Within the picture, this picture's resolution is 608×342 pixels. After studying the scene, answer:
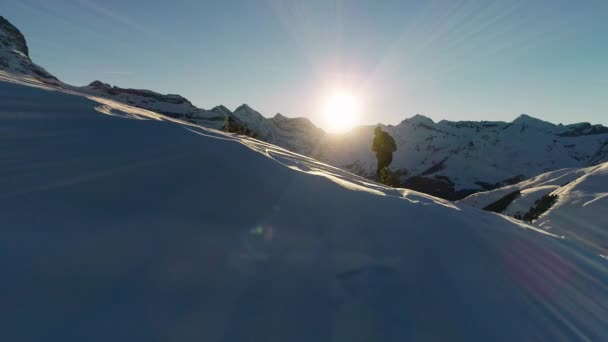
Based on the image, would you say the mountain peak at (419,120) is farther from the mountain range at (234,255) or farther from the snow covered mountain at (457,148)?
the mountain range at (234,255)

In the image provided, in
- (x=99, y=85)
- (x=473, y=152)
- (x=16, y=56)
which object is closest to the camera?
(x=16, y=56)

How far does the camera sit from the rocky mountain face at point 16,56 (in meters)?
83.9

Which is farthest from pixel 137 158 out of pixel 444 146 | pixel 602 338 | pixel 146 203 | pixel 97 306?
pixel 444 146

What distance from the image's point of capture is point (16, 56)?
96.6 metres

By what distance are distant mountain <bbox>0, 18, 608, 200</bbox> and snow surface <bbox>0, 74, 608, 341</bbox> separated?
78.6m

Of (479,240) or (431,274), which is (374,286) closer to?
(431,274)

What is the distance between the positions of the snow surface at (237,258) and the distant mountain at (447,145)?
78.6m

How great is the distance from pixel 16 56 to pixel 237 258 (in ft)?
432

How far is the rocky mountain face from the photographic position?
83.9m

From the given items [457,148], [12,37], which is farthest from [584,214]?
[12,37]

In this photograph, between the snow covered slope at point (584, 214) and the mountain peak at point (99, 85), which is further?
the mountain peak at point (99, 85)

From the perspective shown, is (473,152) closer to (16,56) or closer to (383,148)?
(383,148)

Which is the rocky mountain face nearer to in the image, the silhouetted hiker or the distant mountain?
the distant mountain

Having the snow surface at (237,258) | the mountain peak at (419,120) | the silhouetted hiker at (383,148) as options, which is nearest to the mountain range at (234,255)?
the snow surface at (237,258)
